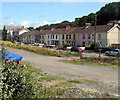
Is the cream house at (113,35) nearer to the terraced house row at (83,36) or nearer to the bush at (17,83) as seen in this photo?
the terraced house row at (83,36)

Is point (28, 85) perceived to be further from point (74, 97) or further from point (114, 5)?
point (114, 5)

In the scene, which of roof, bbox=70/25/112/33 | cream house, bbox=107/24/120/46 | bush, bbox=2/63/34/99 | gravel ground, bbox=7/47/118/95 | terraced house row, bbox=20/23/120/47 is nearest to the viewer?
bush, bbox=2/63/34/99

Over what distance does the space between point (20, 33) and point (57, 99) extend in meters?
90.5

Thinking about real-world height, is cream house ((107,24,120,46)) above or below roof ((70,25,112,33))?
below

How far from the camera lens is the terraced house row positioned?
164 feet

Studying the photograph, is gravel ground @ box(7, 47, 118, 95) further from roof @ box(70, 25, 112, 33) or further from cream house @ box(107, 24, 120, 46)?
roof @ box(70, 25, 112, 33)

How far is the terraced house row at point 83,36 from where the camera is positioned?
50062 mm

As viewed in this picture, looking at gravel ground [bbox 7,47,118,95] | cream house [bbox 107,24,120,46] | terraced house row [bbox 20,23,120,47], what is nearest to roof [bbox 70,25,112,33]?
terraced house row [bbox 20,23,120,47]

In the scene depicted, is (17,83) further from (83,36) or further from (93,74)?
(83,36)

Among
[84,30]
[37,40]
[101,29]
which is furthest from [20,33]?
[101,29]

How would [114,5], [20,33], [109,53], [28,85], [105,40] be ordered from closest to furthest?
[28,85]
[109,53]
[105,40]
[20,33]
[114,5]

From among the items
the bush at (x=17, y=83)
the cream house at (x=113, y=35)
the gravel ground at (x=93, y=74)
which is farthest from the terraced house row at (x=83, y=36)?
the bush at (x=17, y=83)

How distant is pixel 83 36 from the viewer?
55.3 m

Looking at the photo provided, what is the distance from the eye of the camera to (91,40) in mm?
53406
